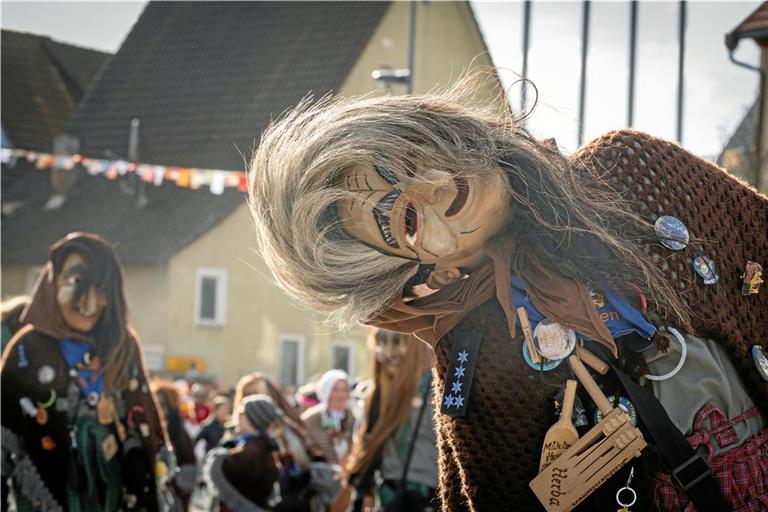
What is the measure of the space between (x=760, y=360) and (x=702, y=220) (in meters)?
0.35

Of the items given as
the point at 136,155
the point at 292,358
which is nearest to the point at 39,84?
the point at 136,155

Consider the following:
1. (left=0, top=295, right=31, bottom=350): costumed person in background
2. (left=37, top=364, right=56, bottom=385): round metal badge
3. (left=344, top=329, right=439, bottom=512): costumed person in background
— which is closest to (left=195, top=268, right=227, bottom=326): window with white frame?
(left=344, top=329, right=439, bottom=512): costumed person in background

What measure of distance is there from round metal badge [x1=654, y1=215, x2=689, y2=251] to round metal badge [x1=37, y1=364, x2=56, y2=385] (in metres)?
4.04

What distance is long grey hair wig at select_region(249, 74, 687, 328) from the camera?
2961 mm

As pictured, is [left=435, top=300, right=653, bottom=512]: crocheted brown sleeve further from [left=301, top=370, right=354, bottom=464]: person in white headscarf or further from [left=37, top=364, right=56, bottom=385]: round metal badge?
[left=301, top=370, right=354, bottom=464]: person in white headscarf

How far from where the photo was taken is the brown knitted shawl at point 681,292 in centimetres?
306

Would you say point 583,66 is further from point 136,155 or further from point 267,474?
point 136,155

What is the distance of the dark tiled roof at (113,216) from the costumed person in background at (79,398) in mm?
21222

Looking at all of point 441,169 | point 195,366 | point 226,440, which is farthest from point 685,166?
point 195,366

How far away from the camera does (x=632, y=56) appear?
11031 mm

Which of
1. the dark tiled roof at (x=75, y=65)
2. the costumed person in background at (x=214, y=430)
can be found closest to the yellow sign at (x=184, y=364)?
the dark tiled roof at (x=75, y=65)

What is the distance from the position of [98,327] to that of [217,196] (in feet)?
75.1

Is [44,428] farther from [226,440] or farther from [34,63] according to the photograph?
[34,63]

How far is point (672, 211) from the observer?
3125 mm
